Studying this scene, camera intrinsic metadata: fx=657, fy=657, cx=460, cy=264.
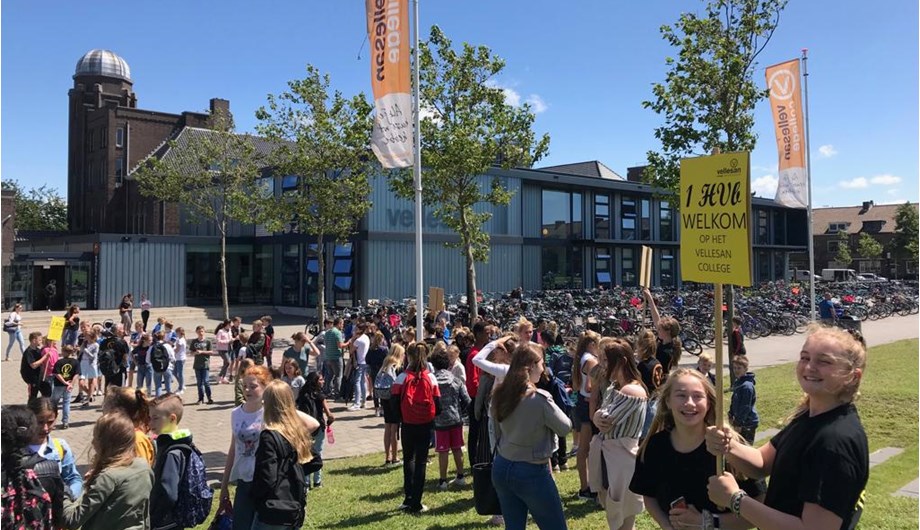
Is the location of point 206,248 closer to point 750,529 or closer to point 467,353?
point 467,353

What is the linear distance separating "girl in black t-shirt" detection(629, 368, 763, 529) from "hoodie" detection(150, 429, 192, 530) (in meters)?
2.88

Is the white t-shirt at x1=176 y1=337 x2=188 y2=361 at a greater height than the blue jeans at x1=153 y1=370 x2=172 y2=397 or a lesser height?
greater

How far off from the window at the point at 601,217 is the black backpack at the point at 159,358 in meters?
28.9

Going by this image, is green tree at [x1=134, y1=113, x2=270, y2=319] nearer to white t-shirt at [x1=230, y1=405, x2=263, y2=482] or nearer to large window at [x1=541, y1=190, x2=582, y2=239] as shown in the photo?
large window at [x1=541, y1=190, x2=582, y2=239]

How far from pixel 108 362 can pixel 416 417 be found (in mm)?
8494

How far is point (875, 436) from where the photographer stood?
9.09 meters

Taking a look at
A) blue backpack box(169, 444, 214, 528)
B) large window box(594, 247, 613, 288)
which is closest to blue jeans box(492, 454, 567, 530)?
blue backpack box(169, 444, 214, 528)

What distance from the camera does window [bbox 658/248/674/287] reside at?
41594 mm

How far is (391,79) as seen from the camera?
36.8 ft

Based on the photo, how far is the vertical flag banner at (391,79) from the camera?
11.1 meters

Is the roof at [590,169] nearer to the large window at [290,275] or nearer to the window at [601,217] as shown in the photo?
the window at [601,217]

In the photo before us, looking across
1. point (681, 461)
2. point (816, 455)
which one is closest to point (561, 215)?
point (681, 461)

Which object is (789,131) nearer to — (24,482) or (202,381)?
(202,381)

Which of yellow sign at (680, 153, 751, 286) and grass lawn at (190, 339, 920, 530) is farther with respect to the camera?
grass lawn at (190, 339, 920, 530)
